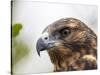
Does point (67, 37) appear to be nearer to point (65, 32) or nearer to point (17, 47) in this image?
point (65, 32)

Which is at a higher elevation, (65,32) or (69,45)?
(65,32)

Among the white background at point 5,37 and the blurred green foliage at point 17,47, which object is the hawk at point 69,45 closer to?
the blurred green foliage at point 17,47

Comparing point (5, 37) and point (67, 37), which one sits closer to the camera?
point (5, 37)

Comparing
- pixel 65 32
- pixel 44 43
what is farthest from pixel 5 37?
pixel 65 32

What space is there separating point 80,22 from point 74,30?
3.8 inches

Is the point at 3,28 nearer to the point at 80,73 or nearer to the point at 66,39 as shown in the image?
the point at 66,39

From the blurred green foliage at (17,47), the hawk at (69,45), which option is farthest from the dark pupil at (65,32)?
the blurred green foliage at (17,47)

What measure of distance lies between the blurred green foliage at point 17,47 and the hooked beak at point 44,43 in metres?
0.11

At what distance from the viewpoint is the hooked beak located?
149 cm

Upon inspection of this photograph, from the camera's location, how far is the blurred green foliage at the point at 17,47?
1426 millimetres

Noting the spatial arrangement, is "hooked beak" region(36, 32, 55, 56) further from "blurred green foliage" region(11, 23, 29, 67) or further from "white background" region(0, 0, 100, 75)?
"white background" region(0, 0, 100, 75)

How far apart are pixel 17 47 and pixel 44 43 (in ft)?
0.79

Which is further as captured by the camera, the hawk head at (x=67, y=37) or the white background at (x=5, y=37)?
the hawk head at (x=67, y=37)

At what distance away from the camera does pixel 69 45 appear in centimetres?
155
